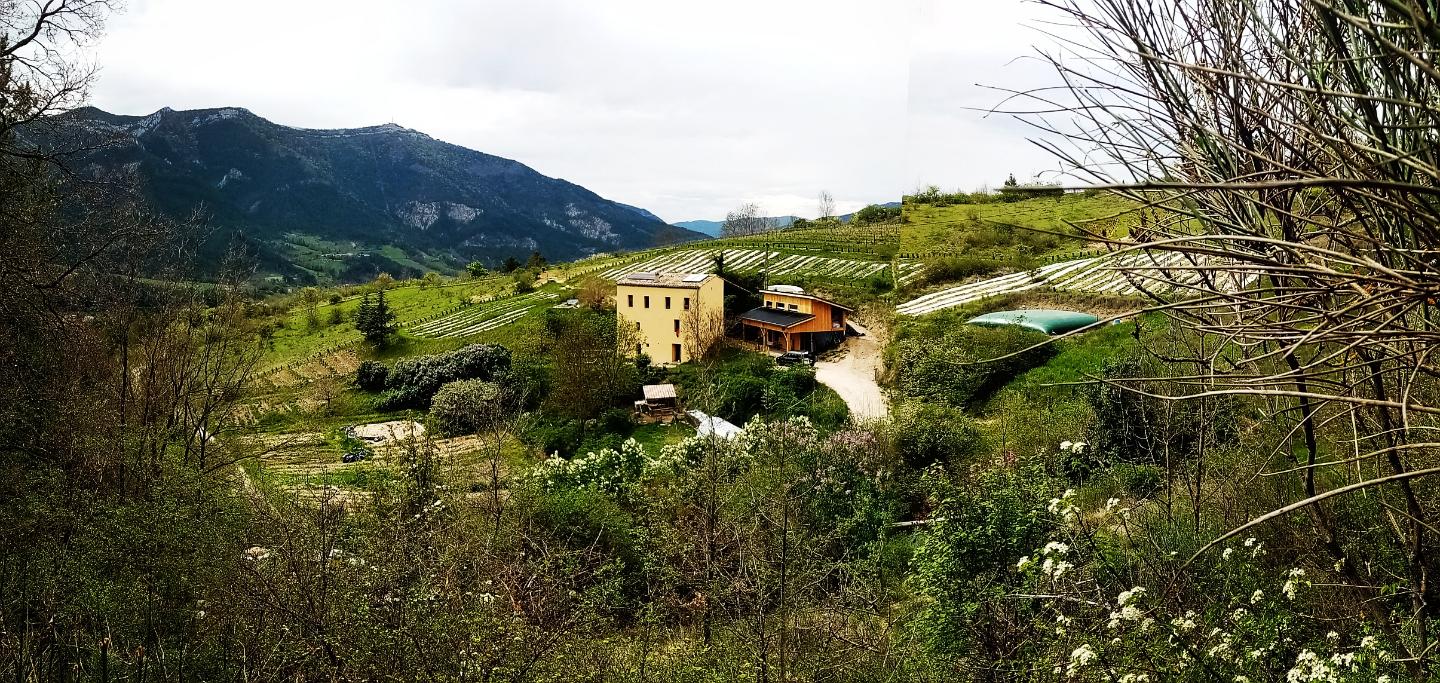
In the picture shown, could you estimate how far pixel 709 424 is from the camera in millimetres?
12391

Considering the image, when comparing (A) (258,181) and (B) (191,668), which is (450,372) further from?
(A) (258,181)

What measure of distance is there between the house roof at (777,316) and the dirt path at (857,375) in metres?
0.88

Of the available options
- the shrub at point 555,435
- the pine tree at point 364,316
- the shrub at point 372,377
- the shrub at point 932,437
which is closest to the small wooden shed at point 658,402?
the shrub at point 555,435

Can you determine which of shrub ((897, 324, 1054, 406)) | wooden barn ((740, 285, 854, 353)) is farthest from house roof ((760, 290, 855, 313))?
shrub ((897, 324, 1054, 406))

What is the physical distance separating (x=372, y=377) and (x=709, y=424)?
7.26 meters

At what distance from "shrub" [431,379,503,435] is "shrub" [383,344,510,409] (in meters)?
1.15

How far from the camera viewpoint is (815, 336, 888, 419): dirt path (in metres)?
11.1

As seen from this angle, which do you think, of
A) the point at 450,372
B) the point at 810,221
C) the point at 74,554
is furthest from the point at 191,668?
the point at 810,221

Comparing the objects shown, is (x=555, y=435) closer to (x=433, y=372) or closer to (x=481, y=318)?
(x=433, y=372)

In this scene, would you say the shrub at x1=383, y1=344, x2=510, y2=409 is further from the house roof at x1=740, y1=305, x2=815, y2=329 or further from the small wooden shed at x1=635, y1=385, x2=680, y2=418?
the house roof at x1=740, y1=305, x2=815, y2=329

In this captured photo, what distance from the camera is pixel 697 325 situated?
13.1 m

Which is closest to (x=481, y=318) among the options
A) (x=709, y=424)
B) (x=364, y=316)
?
(x=364, y=316)

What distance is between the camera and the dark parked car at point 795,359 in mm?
11727

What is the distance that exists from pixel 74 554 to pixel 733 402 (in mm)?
9003
